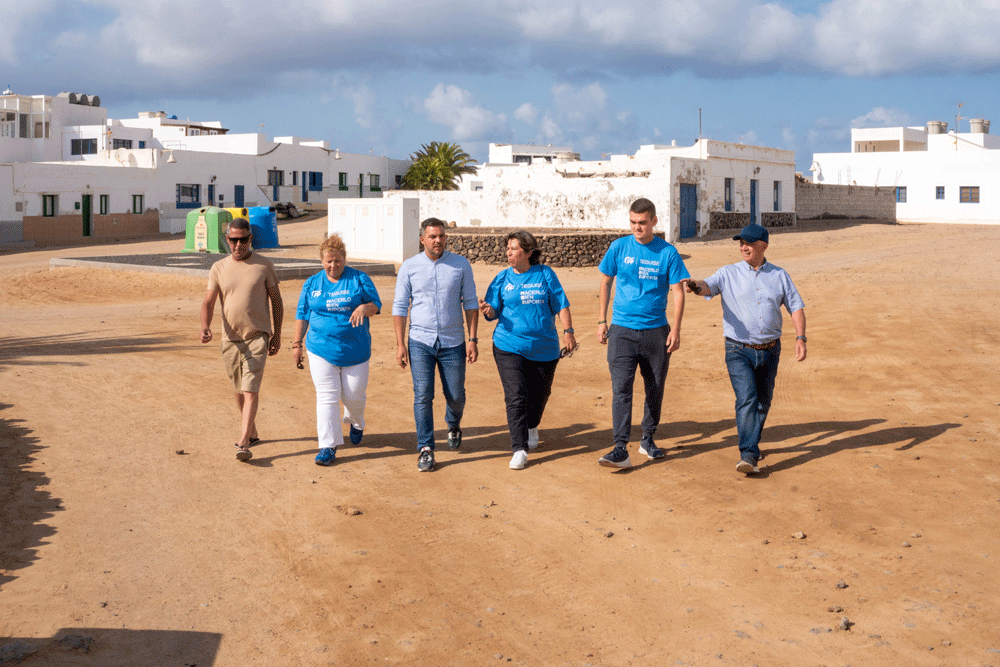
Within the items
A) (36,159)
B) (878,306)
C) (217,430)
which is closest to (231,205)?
(36,159)

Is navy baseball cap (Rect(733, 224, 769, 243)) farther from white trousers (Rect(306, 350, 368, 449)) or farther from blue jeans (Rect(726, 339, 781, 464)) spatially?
white trousers (Rect(306, 350, 368, 449))

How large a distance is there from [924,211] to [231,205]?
38877 mm

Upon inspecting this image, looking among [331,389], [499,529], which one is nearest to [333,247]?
[331,389]

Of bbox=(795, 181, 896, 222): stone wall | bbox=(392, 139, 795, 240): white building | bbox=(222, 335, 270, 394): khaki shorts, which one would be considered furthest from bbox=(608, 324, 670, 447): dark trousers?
bbox=(795, 181, 896, 222): stone wall

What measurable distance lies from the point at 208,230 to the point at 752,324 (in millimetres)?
27096

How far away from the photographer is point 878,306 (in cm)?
1541

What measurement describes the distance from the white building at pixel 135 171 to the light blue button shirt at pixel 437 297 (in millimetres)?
39203

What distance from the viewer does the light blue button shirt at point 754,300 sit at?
675 centimetres

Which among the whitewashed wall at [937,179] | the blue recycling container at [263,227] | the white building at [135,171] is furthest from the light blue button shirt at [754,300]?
the whitewashed wall at [937,179]

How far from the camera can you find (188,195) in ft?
168

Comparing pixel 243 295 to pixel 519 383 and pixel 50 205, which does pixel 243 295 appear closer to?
pixel 519 383

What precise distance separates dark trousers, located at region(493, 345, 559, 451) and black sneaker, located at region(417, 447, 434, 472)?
0.63m

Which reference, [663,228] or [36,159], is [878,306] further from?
[36,159]

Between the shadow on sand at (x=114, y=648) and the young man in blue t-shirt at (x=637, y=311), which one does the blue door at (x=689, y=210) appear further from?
the shadow on sand at (x=114, y=648)
